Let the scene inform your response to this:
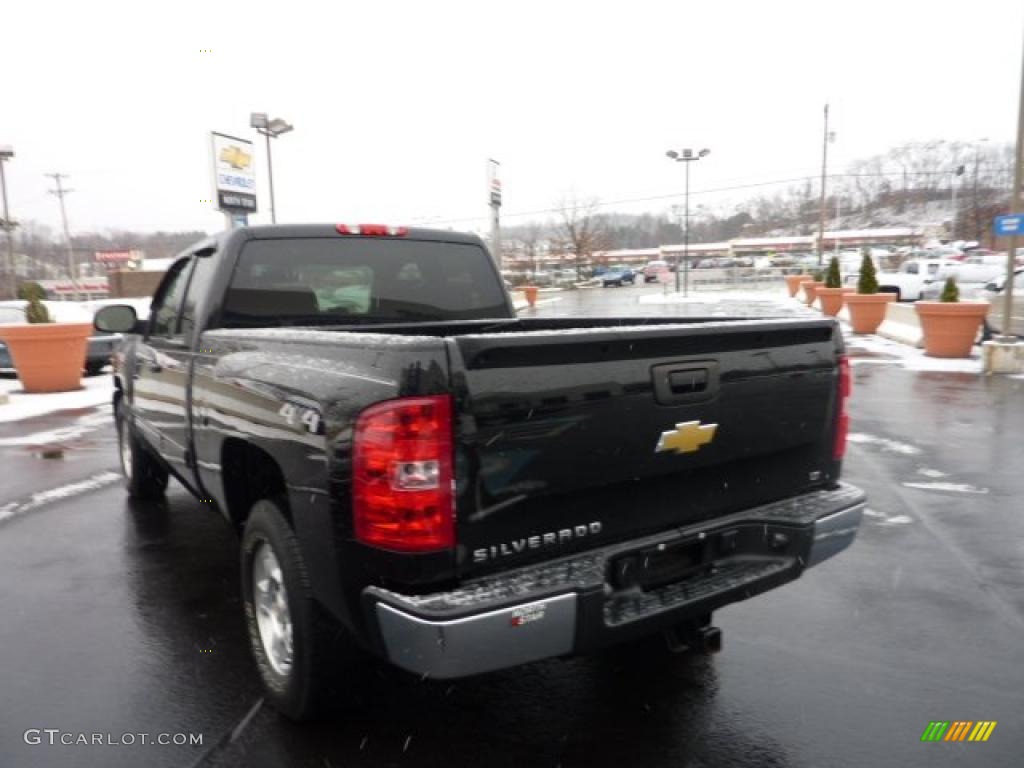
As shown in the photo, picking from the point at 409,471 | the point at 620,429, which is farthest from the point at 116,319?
the point at 620,429

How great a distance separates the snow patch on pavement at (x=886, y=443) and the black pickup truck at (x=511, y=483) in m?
4.72

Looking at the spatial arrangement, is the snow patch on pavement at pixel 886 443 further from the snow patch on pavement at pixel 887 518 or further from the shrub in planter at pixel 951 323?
the shrub in planter at pixel 951 323

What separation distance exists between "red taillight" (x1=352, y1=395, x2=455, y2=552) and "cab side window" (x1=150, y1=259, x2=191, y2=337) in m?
2.69

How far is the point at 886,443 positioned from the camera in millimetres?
7805

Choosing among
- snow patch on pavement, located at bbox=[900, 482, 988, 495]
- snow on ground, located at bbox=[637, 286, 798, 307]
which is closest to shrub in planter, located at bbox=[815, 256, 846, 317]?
snow on ground, located at bbox=[637, 286, 798, 307]

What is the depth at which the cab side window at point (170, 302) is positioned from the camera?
4593 mm

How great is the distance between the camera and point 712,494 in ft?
9.46

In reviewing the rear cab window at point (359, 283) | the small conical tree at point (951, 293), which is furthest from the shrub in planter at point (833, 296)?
the rear cab window at point (359, 283)

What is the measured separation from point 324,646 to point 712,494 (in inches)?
59.7

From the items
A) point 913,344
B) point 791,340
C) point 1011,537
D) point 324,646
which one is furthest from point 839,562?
point 913,344

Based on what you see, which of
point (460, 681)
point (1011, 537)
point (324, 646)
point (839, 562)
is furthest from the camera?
point (1011, 537)

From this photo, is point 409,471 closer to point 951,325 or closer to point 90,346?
point 951,325

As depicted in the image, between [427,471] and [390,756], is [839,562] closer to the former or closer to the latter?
[390,756]

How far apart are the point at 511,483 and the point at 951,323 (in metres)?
13.9
